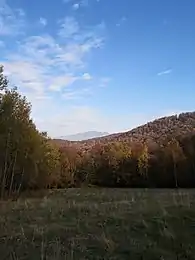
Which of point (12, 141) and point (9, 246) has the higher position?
point (12, 141)

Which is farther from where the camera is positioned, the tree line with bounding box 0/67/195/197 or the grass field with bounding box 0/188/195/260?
the tree line with bounding box 0/67/195/197

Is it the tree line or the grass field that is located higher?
the tree line

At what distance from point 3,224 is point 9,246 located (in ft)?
16.4

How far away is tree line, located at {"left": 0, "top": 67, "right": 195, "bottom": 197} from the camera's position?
36406mm

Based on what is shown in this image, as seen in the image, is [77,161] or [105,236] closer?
[105,236]

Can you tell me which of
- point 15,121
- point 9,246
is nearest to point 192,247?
point 9,246

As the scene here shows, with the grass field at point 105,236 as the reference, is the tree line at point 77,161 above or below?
above

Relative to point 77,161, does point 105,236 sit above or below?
below

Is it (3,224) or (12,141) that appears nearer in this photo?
(3,224)

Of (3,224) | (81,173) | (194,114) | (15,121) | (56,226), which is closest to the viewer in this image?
(56,226)

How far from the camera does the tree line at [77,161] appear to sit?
3641 centimetres

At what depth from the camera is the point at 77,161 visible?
9012cm

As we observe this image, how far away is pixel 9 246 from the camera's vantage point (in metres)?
12.9

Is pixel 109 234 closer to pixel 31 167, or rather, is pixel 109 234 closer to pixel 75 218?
pixel 75 218
